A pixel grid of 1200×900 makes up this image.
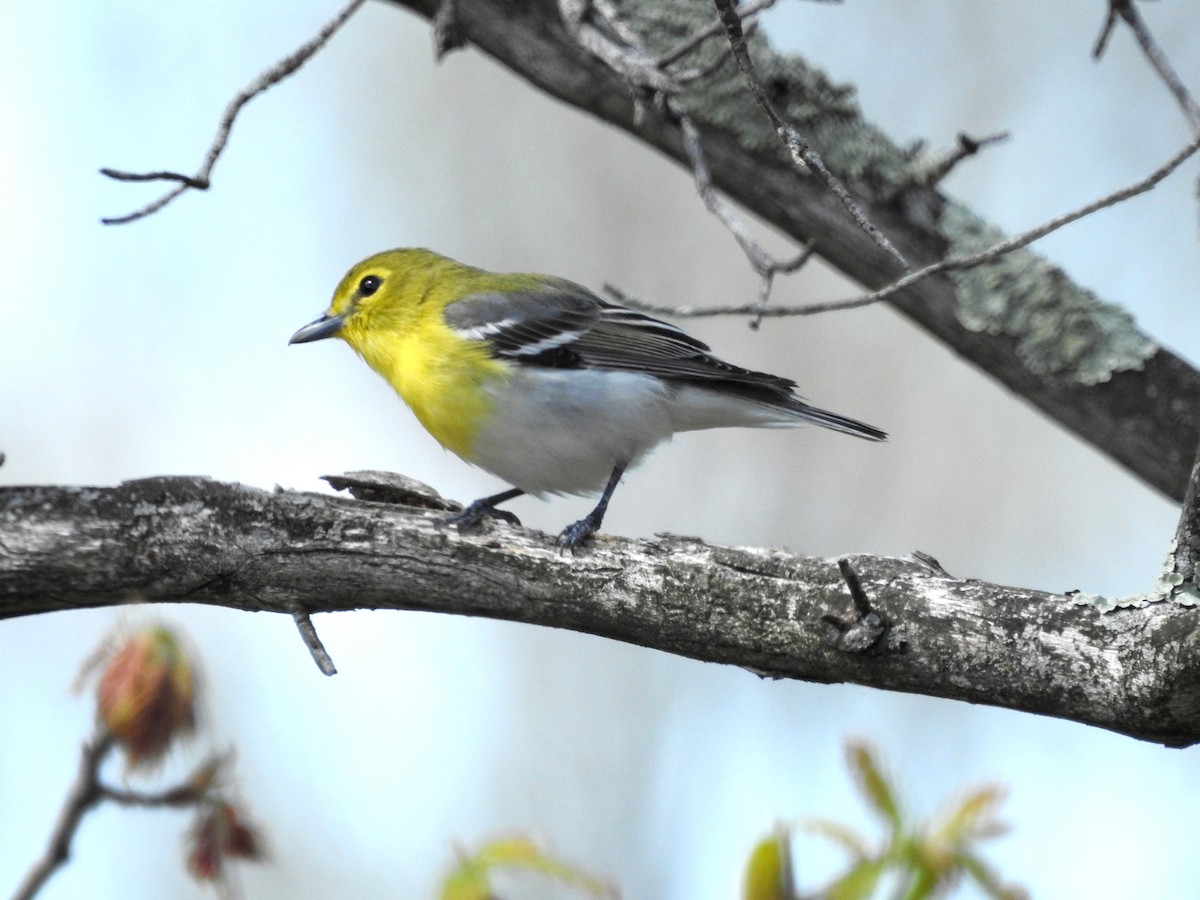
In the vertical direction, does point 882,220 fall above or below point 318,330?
above

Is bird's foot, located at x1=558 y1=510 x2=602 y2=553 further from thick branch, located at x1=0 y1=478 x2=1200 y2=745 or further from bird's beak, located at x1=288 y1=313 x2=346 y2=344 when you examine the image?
bird's beak, located at x1=288 y1=313 x2=346 y2=344

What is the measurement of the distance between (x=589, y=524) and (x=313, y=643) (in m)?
1.19

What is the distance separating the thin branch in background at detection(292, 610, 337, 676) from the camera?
296 cm

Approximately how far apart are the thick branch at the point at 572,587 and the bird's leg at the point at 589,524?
4cm

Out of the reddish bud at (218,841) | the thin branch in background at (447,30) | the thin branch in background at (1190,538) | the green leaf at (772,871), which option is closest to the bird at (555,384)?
the thin branch in background at (447,30)

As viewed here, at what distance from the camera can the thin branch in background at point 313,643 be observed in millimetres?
2955

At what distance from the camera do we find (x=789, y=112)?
4609 millimetres

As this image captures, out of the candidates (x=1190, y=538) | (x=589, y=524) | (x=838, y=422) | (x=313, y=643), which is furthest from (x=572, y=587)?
(x=838, y=422)

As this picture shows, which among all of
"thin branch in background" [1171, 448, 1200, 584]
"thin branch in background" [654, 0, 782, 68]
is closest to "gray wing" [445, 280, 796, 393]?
"thin branch in background" [654, 0, 782, 68]

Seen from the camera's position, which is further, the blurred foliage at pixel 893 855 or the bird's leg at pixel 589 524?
the bird's leg at pixel 589 524

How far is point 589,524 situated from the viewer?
13.2ft

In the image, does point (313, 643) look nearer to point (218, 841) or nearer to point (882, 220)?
point (218, 841)

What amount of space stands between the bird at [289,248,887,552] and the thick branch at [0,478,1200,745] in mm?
1371

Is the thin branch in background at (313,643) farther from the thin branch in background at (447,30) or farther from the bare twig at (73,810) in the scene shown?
the thin branch in background at (447,30)
